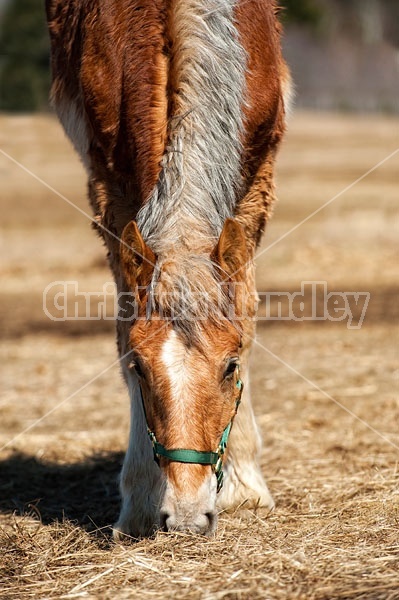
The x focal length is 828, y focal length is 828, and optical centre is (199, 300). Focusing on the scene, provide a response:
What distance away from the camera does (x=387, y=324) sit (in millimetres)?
10016

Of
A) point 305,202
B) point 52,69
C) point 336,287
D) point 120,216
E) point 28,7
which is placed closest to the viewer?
point 120,216

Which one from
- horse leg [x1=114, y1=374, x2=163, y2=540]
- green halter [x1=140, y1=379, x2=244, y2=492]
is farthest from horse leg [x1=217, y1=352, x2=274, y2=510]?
green halter [x1=140, y1=379, x2=244, y2=492]

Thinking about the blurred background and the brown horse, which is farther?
the blurred background

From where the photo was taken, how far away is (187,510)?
142 inches

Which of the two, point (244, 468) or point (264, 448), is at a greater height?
point (244, 468)

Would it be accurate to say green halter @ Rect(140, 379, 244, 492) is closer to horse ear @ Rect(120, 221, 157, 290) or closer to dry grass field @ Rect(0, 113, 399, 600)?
dry grass field @ Rect(0, 113, 399, 600)

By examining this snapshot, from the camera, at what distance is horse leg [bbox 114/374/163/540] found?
4.41m

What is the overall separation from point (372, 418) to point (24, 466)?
273cm

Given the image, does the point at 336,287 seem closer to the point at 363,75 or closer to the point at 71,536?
the point at 71,536

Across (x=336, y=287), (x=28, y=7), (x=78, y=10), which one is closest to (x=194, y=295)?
(x=78, y=10)

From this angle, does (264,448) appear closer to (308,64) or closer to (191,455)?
(191,455)

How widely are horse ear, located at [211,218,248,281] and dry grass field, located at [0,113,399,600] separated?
4.11 feet

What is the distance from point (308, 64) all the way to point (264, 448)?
25003 millimetres

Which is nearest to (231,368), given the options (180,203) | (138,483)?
(180,203)
